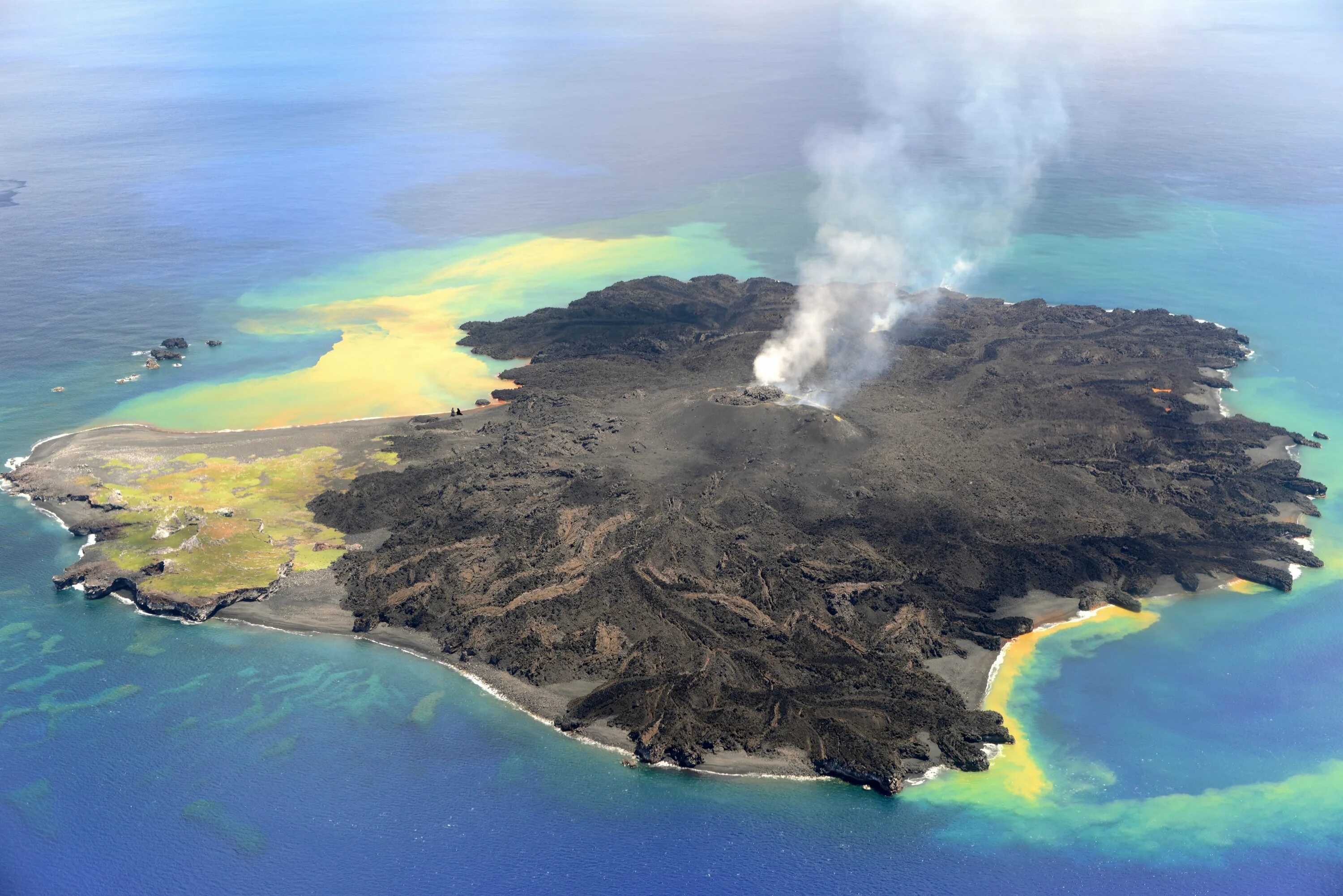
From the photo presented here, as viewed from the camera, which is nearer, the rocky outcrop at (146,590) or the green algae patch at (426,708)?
the green algae patch at (426,708)

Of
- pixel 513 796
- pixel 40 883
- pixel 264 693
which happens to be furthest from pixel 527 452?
pixel 40 883

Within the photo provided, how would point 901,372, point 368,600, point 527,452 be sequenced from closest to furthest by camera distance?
1. point 368,600
2. point 527,452
3. point 901,372

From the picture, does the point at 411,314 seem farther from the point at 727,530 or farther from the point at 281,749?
the point at 281,749

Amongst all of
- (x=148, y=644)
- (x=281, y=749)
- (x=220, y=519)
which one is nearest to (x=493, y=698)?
(x=281, y=749)

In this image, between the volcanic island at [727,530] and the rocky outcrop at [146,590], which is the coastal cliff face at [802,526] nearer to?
the volcanic island at [727,530]

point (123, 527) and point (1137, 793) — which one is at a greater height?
point (123, 527)

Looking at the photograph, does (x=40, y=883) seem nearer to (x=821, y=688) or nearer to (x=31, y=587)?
(x=31, y=587)

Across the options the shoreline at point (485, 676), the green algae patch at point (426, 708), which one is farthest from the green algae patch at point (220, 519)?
the green algae patch at point (426, 708)

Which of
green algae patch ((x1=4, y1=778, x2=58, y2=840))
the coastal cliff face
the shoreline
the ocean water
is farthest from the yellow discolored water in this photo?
green algae patch ((x1=4, y1=778, x2=58, y2=840))
